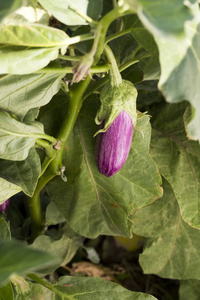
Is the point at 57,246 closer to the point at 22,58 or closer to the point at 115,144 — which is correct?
the point at 115,144

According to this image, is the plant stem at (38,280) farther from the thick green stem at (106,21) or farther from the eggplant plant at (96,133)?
the thick green stem at (106,21)

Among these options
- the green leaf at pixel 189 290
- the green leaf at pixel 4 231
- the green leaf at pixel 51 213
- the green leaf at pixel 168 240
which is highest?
the green leaf at pixel 4 231

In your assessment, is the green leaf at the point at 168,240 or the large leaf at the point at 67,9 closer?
the large leaf at the point at 67,9

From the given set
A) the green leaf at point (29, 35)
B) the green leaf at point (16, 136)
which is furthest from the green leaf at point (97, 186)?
the green leaf at point (29, 35)

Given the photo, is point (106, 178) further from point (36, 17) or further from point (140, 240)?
point (140, 240)

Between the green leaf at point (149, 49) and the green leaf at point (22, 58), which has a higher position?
the green leaf at point (22, 58)

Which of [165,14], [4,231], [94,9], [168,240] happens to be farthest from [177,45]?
[168,240]
